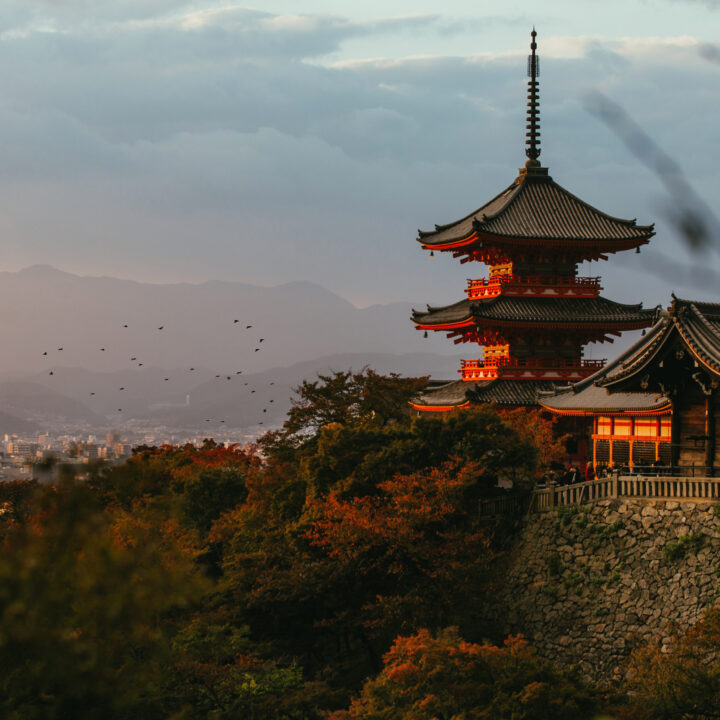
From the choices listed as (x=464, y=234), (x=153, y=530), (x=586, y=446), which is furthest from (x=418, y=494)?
(x=464, y=234)

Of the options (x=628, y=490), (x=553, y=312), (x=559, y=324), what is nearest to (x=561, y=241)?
(x=553, y=312)

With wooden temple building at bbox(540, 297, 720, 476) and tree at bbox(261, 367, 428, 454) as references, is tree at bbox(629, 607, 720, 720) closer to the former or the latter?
wooden temple building at bbox(540, 297, 720, 476)

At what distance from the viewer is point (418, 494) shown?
3259 cm

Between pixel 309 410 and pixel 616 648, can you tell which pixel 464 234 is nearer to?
pixel 309 410

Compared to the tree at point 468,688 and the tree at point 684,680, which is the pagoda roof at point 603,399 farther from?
the tree at point 468,688

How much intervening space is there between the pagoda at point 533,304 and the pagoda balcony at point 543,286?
5 centimetres

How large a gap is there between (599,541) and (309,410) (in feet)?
66.3

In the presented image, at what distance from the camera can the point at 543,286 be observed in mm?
49125

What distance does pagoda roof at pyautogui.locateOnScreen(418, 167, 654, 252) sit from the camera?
48.8 metres

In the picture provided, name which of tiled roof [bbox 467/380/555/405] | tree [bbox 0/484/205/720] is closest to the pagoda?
tiled roof [bbox 467/380/555/405]

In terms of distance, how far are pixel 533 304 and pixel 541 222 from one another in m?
4.31

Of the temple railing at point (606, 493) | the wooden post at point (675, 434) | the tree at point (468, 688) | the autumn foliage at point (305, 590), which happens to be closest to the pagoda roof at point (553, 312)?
the autumn foliage at point (305, 590)

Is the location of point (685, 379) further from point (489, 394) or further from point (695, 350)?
point (489, 394)

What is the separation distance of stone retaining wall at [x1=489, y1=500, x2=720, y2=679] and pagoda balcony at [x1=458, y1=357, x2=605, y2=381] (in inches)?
619
